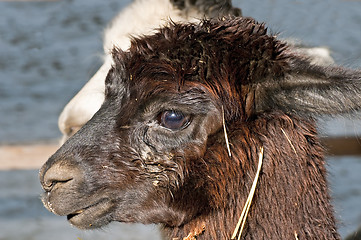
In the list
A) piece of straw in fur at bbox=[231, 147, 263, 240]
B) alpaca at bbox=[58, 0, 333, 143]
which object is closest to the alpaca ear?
piece of straw in fur at bbox=[231, 147, 263, 240]

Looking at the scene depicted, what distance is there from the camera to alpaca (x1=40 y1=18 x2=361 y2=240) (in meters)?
2.28

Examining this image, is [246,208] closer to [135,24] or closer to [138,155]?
[138,155]

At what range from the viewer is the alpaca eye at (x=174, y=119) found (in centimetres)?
227

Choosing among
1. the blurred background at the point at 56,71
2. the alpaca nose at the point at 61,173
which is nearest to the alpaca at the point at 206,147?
the alpaca nose at the point at 61,173

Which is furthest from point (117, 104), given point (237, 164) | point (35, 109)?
point (35, 109)

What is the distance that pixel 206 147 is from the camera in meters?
2.32

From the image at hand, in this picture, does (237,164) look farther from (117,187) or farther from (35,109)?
(35,109)

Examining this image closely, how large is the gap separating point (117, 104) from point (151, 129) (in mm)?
182

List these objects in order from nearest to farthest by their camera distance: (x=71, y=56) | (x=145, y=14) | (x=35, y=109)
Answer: (x=145, y=14)
(x=35, y=109)
(x=71, y=56)

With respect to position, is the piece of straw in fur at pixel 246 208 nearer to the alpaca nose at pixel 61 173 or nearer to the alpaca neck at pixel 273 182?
the alpaca neck at pixel 273 182

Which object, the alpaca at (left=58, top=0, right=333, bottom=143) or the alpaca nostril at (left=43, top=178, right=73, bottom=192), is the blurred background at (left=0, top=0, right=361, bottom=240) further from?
the alpaca nostril at (left=43, top=178, right=73, bottom=192)

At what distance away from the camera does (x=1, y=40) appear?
26.5 ft

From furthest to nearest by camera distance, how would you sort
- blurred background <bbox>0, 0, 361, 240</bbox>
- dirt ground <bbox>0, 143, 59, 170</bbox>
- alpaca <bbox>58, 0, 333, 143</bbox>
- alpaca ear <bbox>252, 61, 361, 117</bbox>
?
blurred background <bbox>0, 0, 361, 240</bbox> → dirt ground <bbox>0, 143, 59, 170</bbox> → alpaca <bbox>58, 0, 333, 143</bbox> → alpaca ear <bbox>252, 61, 361, 117</bbox>

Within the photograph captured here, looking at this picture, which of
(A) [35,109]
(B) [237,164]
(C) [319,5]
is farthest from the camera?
(A) [35,109]
